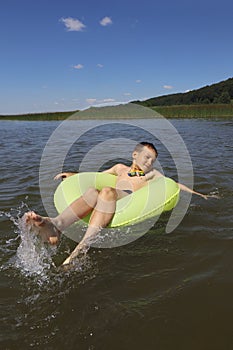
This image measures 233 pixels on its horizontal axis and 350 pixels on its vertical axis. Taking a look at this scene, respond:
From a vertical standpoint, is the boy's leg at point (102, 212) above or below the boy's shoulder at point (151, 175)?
below

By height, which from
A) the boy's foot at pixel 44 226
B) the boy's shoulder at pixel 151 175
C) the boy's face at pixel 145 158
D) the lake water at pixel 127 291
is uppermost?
the boy's face at pixel 145 158

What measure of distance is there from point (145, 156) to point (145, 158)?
0.10 ft

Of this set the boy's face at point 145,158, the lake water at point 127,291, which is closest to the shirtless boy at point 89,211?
the boy's face at point 145,158

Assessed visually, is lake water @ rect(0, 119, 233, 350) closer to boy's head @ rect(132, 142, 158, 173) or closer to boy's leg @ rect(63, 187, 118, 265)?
boy's leg @ rect(63, 187, 118, 265)

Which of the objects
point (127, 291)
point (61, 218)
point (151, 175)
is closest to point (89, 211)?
point (61, 218)

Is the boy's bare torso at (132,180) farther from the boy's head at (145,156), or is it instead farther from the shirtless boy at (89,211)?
the boy's head at (145,156)

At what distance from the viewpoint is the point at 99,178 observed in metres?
4.64

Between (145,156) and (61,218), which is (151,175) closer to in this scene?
(145,156)

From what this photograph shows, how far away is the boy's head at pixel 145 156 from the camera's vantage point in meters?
4.36

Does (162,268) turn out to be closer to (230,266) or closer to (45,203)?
(230,266)

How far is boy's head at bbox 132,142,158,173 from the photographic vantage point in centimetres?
436

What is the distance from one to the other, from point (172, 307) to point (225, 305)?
43cm

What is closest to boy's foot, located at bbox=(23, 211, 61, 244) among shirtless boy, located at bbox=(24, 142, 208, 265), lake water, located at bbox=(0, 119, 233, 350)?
shirtless boy, located at bbox=(24, 142, 208, 265)

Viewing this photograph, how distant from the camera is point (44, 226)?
3.06 m
